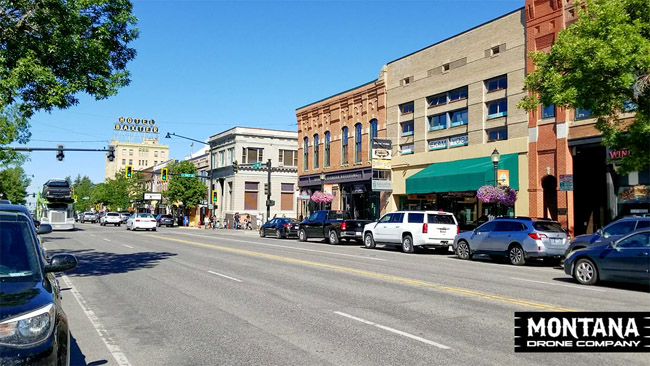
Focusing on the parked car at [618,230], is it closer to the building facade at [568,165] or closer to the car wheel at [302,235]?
the building facade at [568,165]

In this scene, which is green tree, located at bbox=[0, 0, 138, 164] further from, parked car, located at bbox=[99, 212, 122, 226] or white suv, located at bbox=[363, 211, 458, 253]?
parked car, located at bbox=[99, 212, 122, 226]

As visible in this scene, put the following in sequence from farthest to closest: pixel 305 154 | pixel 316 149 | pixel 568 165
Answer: pixel 305 154
pixel 316 149
pixel 568 165

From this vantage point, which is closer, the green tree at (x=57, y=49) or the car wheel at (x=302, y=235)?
the green tree at (x=57, y=49)

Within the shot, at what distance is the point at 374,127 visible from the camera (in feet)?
126

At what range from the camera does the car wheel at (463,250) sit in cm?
2127

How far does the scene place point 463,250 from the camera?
21.4 meters

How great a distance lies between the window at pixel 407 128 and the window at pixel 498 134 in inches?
270

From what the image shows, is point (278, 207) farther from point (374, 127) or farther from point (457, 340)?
point (457, 340)

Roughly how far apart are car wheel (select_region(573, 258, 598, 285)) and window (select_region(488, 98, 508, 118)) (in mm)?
15339

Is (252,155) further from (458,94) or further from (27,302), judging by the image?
(27,302)

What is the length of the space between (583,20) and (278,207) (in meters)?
52.4

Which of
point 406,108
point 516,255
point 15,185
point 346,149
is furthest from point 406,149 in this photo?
point 15,185

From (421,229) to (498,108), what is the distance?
29.3 ft

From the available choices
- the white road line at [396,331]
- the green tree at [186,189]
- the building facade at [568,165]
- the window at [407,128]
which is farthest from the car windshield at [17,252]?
the green tree at [186,189]
